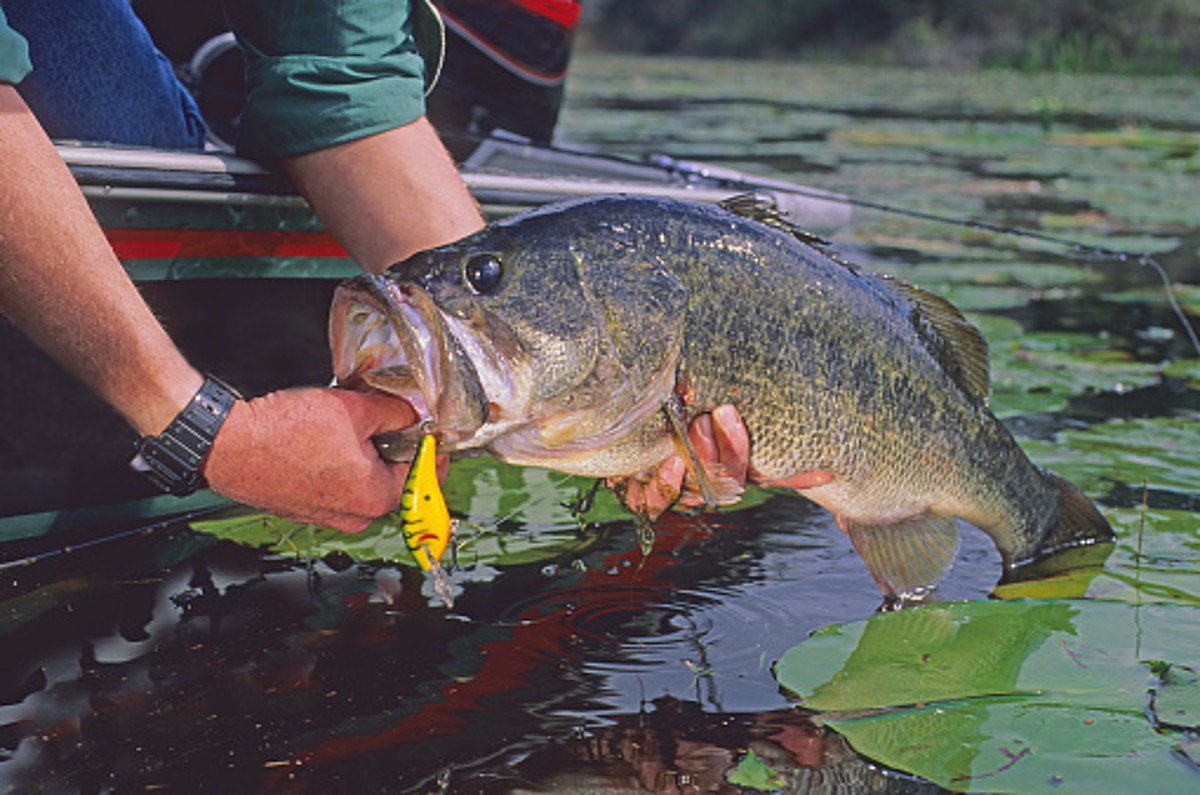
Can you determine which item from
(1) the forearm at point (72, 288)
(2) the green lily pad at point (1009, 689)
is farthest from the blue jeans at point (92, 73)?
(2) the green lily pad at point (1009, 689)

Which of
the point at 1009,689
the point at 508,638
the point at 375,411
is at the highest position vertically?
the point at 375,411

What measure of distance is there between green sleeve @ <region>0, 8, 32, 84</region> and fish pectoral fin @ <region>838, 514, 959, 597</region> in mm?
1688

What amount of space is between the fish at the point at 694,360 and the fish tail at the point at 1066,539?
20 centimetres

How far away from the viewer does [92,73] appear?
118 inches

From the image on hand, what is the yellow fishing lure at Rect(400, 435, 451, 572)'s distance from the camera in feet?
7.02

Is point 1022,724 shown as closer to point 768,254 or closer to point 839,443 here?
point 839,443

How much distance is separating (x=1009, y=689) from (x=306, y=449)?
1.20 meters

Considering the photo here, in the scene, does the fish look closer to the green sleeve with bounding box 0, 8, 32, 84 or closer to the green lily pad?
the green lily pad

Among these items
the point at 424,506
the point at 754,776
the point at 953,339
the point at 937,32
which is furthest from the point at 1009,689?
the point at 937,32

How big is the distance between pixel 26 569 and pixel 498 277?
55.5 inches

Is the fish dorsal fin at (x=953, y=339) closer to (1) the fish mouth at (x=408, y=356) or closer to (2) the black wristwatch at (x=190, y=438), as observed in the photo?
(1) the fish mouth at (x=408, y=356)

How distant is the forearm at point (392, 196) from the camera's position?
2748 mm

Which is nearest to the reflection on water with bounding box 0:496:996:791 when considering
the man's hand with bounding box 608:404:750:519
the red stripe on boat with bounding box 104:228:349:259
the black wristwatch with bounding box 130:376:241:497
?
the man's hand with bounding box 608:404:750:519

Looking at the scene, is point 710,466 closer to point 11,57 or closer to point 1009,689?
→ point 1009,689
